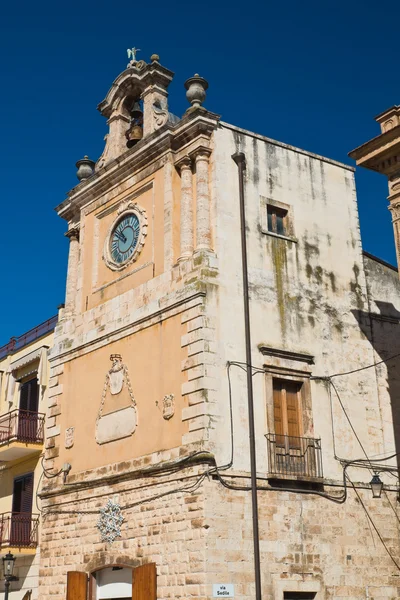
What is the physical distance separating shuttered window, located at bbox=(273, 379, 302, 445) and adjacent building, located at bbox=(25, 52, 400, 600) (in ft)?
0.12

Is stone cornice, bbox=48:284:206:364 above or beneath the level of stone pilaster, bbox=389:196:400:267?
beneath

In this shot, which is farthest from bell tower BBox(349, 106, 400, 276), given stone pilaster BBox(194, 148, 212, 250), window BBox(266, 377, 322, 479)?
window BBox(266, 377, 322, 479)

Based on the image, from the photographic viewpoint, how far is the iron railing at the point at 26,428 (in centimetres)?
2255

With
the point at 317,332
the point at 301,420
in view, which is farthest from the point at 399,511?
the point at 317,332

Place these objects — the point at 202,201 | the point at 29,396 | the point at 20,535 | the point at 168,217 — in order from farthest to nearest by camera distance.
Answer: the point at 29,396
the point at 20,535
the point at 168,217
the point at 202,201

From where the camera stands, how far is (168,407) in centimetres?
1722

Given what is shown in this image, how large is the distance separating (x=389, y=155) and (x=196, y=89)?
17.5ft

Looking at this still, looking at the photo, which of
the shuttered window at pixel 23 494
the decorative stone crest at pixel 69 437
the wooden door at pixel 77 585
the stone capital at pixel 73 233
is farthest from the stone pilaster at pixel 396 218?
the shuttered window at pixel 23 494

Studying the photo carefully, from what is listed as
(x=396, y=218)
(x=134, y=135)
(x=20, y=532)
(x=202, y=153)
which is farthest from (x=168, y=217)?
(x=20, y=532)

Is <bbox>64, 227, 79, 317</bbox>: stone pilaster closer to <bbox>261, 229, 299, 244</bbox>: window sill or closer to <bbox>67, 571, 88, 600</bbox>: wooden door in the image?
<bbox>261, 229, 299, 244</bbox>: window sill

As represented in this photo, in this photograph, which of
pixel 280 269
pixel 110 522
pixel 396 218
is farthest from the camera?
pixel 280 269

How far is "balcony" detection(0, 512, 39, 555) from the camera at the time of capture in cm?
2133

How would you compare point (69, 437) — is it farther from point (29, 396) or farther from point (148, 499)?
point (29, 396)

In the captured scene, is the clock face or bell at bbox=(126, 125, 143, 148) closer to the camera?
the clock face
